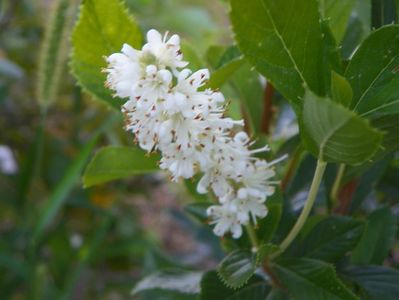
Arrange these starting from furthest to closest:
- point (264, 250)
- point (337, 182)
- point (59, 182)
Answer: point (59, 182) → point (337, 182) → point (264, 250)

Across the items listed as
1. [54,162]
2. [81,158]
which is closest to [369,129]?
[81,158]

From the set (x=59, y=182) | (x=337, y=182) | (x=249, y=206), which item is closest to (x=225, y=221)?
(x=249, y=206)

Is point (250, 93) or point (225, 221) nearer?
point (225, 221)

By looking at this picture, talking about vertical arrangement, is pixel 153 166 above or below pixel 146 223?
above

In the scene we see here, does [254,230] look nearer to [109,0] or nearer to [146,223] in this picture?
[109,0]

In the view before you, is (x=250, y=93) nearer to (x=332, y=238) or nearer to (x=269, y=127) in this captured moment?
(x=269, y=127)

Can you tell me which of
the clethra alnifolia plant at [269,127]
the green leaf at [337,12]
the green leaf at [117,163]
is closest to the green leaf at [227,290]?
the clethra alnifolia plant at [269,127]

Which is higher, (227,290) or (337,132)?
(337,132)
